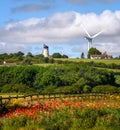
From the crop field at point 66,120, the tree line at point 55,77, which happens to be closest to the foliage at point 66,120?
the crop field at point 66,120

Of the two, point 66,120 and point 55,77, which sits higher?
point 66,120

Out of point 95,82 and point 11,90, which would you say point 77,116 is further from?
point 95,82

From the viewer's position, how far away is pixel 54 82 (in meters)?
111

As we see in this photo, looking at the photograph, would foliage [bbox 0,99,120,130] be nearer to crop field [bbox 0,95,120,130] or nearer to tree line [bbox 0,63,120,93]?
crop field [bbox 0,95,120,130]

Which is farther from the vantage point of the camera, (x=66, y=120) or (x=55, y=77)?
(x=55, y=77)

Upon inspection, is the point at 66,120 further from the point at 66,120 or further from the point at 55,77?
the point at 55,77

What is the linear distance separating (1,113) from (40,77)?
9003 cm

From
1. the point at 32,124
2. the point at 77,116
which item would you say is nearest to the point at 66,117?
the point at 77,116

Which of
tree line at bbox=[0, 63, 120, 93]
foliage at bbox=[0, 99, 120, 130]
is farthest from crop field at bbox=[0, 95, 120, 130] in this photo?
tree line at bbox=[0, 63, 120, 93]

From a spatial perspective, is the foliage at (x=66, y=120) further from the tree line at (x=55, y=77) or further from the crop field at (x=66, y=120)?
the tree line at (x=55, y=77)

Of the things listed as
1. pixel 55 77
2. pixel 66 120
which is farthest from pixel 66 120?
pixel 55 77

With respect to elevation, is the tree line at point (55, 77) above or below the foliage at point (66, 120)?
below

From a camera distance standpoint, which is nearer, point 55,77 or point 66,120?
point 66,120

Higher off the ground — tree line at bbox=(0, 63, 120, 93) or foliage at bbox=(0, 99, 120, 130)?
foliage at bbox=(0, 99, 120, 130)
